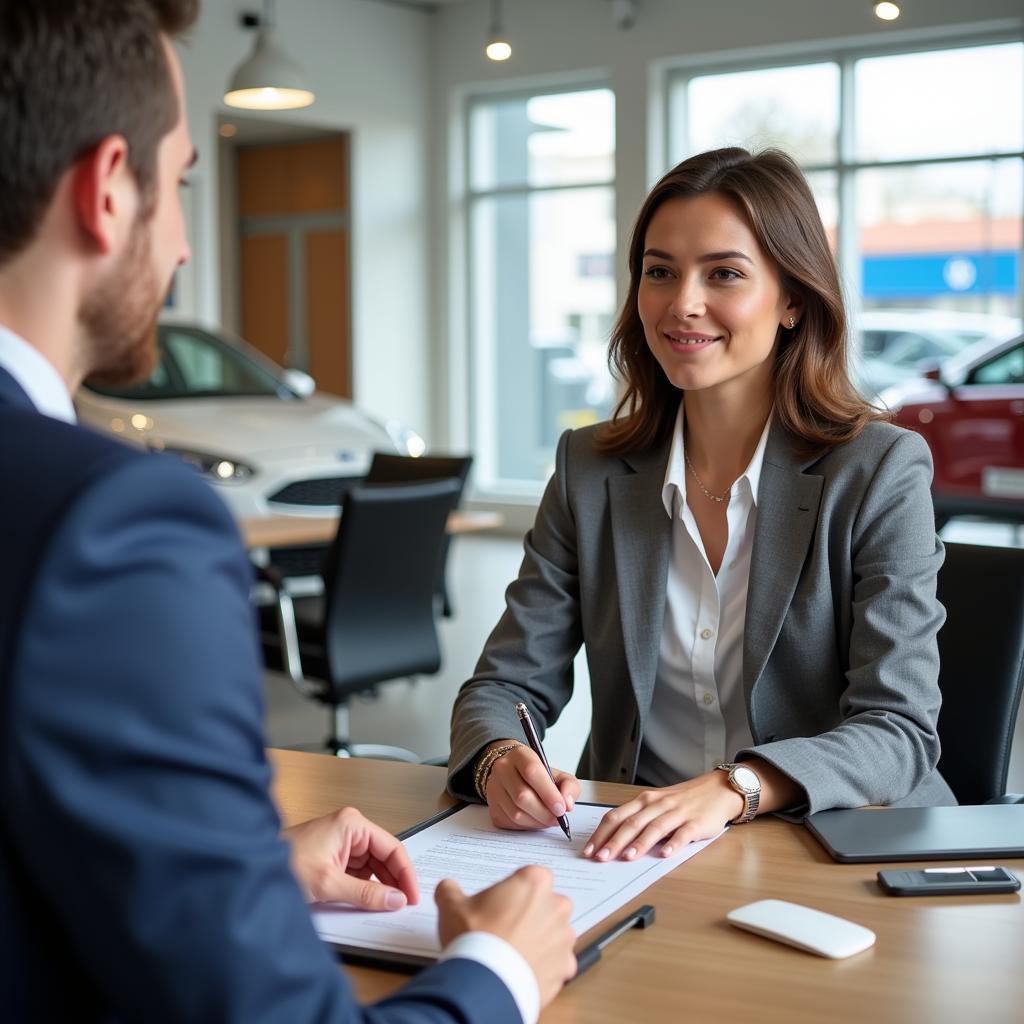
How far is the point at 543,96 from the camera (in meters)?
10.5

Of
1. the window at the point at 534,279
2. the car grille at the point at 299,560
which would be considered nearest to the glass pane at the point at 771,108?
the window at the point at 534,279

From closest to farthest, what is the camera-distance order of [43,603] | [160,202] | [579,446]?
[43,603] → [160,202] → [579,446]

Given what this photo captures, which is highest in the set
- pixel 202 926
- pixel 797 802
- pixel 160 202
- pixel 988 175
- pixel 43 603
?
pixel 988 175

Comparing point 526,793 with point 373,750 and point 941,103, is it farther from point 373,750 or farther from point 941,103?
point 941,103

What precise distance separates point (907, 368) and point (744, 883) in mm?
8277

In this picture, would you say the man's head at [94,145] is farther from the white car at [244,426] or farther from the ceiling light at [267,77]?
the ceiling light at [267,77]

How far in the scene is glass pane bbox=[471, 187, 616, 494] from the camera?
10.6 metres

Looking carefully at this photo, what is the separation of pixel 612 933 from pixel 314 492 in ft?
15.2

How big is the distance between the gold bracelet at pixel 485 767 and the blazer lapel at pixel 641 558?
36 centimetres

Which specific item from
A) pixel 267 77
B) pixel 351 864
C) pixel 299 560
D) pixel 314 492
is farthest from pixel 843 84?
pixel 351 864

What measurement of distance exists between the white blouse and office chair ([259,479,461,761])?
165 centimetres

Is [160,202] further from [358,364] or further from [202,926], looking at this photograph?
[358,364]

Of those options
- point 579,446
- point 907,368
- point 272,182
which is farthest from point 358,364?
point 579,446

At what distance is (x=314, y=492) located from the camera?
18.8ft
